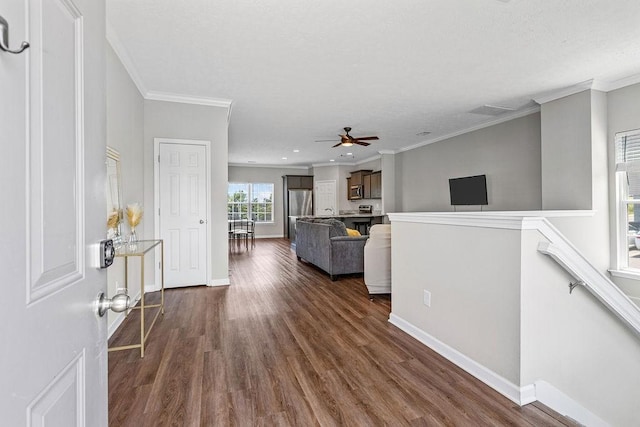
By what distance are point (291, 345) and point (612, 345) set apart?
2.55 meters

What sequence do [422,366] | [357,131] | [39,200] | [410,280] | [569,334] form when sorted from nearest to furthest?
[39,200] < [569,334] < [422,366] < [410,280] < [357,131]

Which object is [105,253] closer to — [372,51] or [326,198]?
[372,51]

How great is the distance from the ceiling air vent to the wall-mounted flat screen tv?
1.18 metres

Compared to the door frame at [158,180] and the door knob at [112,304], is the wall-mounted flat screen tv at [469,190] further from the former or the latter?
Result: the door knob at [112,304]

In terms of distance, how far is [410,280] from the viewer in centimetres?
287

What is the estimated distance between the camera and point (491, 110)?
16.2ft

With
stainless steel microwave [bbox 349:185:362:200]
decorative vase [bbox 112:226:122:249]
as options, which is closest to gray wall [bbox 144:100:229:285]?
decorative vase [bbox 112:226:122:249]

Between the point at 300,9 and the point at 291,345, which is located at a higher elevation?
the point at 300,9

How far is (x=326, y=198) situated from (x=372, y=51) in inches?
303

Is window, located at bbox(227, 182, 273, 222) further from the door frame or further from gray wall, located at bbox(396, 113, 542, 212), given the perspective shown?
the door frame

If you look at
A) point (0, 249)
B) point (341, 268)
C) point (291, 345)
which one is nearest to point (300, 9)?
point (0, 249)

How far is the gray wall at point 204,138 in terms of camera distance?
4.09m

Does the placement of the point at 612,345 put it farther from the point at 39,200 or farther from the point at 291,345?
the point at 39,200

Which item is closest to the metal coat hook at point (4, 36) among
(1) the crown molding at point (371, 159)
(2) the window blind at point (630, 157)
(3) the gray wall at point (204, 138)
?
(3) the gray wall at point (204, 138)
